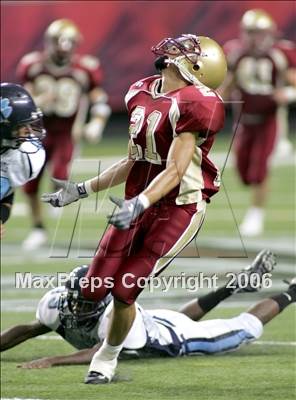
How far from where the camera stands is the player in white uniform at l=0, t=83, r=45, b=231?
5004mm

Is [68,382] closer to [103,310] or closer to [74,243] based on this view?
[103,310]

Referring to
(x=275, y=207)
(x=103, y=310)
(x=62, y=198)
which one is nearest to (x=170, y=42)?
(x=62, y=198)

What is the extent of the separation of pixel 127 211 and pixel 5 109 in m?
0.97

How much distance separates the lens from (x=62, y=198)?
499 cm

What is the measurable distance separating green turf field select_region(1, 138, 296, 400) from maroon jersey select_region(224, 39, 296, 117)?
3.42 ft

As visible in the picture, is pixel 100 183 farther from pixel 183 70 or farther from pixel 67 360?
pixel 67 360

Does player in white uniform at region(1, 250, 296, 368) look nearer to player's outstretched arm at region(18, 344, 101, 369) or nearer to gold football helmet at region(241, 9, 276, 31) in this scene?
player's outstretched arm at region(18, 344, 101, 369)

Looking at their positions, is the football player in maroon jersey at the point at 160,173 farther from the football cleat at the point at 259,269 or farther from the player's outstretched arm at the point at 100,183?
the football cleat at the point at 259,269

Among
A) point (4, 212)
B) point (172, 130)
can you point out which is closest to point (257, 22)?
point (4, 212)

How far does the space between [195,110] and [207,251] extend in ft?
13.6

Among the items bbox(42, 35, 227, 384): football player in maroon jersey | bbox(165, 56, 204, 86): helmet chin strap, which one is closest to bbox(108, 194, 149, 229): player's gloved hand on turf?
bbox(42, 35, 227, 384): football player in maroon jersey

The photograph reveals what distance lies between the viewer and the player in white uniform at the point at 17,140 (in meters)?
5.00

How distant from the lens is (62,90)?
1032cm

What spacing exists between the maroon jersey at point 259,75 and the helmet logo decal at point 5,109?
18.8 feet
